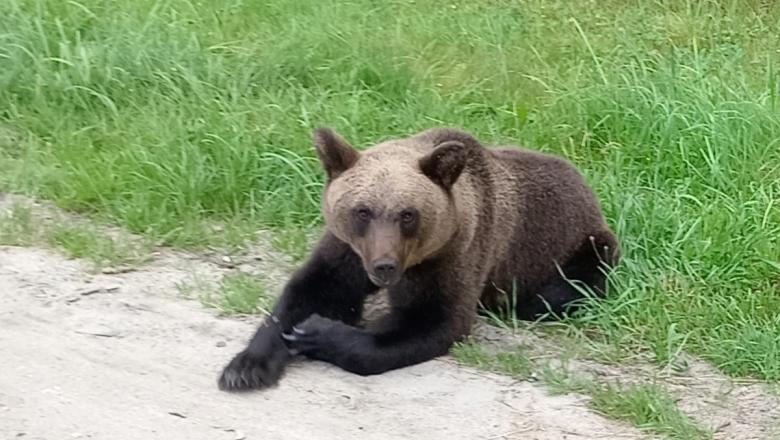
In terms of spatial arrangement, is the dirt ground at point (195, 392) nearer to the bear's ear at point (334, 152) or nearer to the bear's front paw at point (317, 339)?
the bear's front paw at point (317, 339)

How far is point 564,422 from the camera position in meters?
4.59

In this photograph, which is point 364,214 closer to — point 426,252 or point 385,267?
point 385,267

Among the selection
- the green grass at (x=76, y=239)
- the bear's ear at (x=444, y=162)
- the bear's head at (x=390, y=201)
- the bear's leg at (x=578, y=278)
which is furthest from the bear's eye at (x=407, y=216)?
the green grass at (x=76, y=239)

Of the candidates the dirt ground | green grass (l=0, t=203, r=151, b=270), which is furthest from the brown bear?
green grass (l=0, t=203, r=151, b=270)

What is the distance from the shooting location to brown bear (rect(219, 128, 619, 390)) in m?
4.76

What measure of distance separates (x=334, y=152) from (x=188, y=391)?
3.37 feet

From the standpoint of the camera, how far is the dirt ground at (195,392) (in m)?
4.34

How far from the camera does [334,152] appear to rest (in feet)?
16.1

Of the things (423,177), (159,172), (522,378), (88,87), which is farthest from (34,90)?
(522,378)

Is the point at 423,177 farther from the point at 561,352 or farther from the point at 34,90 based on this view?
the point at 34,90

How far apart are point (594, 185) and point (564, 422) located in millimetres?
1987

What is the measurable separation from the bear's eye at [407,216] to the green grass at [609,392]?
1.97 ft

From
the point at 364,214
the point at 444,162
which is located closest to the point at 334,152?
the point at 364,214

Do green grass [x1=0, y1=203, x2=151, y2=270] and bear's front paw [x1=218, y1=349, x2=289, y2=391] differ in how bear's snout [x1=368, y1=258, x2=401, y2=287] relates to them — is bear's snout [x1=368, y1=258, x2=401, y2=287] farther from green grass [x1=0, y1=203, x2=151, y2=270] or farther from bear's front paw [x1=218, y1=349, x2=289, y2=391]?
green grass [x1=0, y1=203, x2=151, y2=270]
